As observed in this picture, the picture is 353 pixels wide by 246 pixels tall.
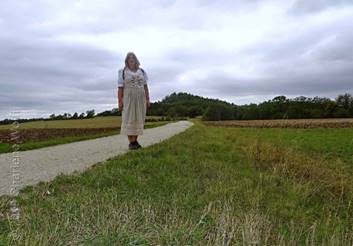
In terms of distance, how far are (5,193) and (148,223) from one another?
212cm

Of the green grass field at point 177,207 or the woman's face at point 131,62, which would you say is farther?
the woman's face at point 131,62

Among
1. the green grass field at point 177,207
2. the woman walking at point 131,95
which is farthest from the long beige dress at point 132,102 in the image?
the green grass field at point 177,207

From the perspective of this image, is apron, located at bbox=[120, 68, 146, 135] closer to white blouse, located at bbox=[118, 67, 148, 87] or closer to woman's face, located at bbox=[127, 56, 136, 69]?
white blouse, located at bbox=[118, 67, 148, 87]

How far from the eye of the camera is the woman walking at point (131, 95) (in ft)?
30.6

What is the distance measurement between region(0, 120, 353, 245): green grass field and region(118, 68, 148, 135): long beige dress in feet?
3.39

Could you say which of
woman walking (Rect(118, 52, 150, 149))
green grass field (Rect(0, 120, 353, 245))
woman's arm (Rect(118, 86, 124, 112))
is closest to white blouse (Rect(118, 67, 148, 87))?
woman walking (Rect(118, 52, 150, 149))

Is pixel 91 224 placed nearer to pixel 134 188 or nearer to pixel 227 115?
pixel 134 188

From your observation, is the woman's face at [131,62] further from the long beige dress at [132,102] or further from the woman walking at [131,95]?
the long beige dress at [132,102]

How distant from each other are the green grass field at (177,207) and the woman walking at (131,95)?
3.48 feet

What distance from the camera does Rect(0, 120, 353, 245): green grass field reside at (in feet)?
11.8

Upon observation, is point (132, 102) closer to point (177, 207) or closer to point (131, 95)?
point (131, 95)

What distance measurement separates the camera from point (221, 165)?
8141mm

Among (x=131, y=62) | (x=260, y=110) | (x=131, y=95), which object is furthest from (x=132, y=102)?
(x=260, y=110)

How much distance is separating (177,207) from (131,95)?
508 centimetres
